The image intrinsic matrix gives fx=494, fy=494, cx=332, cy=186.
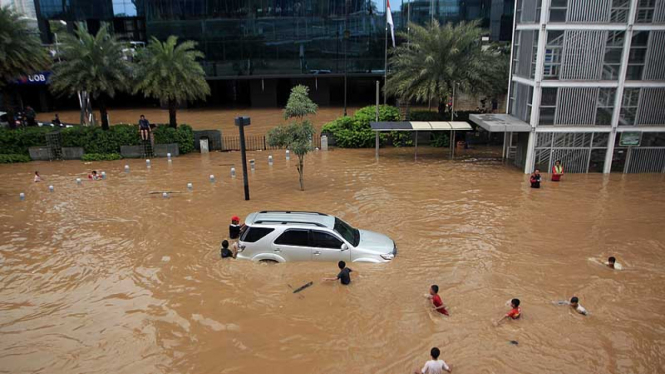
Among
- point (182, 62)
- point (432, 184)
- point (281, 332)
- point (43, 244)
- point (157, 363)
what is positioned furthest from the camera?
point (182, 62)

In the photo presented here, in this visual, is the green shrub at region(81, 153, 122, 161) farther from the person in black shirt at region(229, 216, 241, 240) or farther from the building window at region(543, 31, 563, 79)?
the building window at region(543, 31, 563, 79)

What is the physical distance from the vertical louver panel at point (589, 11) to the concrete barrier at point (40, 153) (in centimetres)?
2701

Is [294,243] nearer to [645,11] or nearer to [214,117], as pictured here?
[645,11]

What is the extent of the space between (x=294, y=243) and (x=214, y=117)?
29495 millimetres

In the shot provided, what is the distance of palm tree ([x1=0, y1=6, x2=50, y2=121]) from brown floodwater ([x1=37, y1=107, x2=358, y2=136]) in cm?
1130

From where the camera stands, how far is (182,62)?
26.5 metres

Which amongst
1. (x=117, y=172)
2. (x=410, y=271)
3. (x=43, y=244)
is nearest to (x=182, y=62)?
(x=117, y=172)

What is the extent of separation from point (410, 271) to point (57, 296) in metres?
9.01

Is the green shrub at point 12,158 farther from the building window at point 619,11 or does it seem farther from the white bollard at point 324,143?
the building window at point 619,11

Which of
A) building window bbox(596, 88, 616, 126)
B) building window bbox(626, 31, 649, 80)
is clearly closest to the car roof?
building window bbox(596, 88, 616, 126)

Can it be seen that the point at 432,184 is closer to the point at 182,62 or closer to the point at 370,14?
the point at 182,62

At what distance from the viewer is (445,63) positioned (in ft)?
89.7

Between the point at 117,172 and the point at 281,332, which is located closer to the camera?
the point at 281,332

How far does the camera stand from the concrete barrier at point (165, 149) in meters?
27.4
